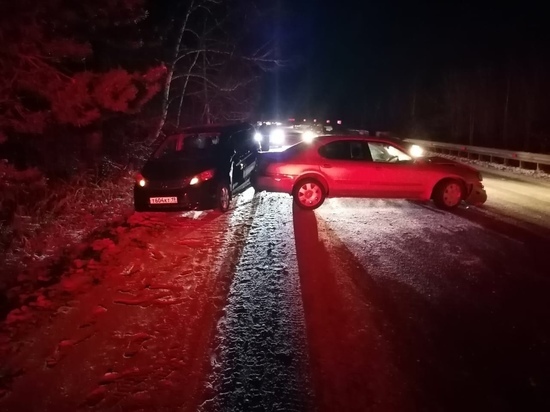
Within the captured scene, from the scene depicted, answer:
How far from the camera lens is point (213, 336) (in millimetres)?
4938

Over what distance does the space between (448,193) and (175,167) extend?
227 inches

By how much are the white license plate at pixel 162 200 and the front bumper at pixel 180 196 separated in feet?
0.13

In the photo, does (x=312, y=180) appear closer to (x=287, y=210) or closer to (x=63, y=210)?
(x=287, y=210)

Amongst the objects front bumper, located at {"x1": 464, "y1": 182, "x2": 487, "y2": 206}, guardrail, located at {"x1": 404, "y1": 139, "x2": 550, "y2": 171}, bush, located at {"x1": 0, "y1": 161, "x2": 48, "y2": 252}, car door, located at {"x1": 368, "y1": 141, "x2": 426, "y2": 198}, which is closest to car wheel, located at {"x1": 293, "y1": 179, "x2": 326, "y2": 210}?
car door, located at {"x1": 368, "y1": 141, "x2": 426, "y2": 198}

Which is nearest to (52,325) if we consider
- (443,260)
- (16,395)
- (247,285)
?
(16,395)

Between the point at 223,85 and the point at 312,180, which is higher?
the point at 223,85

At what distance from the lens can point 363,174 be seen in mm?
10969

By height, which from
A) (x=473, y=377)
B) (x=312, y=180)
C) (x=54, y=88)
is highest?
(x=54, y=88)

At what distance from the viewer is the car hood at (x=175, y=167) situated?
33.3 ft

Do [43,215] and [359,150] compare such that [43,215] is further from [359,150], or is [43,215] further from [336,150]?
[359,150]

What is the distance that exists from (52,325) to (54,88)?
5.35 m

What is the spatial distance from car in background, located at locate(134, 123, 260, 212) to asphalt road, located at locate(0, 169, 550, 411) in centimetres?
130

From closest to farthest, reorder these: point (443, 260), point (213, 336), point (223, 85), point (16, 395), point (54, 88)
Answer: point (16, 395)
point (213, 336)
point (443, 260)
point (54, 88)
point (223, 85)

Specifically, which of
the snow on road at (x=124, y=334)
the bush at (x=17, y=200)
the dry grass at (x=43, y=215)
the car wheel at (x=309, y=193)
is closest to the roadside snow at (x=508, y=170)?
the car wheel at (x=309, y=193)
